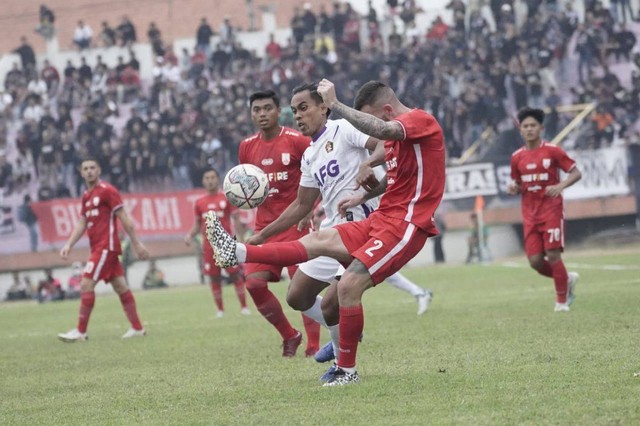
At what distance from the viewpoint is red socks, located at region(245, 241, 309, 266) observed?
8133 mm

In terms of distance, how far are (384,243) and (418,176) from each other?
0.55 m

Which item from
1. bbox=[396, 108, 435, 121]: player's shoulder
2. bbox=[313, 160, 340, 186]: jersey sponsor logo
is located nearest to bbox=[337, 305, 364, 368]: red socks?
bbox=[396, 108, 435, 121]: player's shoulder

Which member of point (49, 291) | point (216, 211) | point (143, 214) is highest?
point (216, 211)

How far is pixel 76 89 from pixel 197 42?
4901 mm

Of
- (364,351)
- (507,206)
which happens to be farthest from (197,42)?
(364,351)

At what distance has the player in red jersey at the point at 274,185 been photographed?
36.4 feet

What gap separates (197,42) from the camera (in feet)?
142

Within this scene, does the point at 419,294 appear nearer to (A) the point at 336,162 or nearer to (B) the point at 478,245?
(A) the point at 336,162

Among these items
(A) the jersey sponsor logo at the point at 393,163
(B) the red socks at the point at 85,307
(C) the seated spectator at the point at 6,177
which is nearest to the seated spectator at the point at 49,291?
(C) the seated spectator at the point at 6,177

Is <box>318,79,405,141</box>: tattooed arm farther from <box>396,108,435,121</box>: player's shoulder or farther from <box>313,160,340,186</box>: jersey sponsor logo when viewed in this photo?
<box>313,160,340,186</box>: jersey sponsor logo

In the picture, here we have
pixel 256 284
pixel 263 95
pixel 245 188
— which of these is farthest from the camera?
pixel 263 95

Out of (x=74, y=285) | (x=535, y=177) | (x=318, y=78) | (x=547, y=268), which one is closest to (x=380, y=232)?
(x=535, y=177)

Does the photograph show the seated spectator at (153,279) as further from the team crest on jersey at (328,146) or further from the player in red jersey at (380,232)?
the player in red jersey at (380,232)

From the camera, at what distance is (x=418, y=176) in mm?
8266
